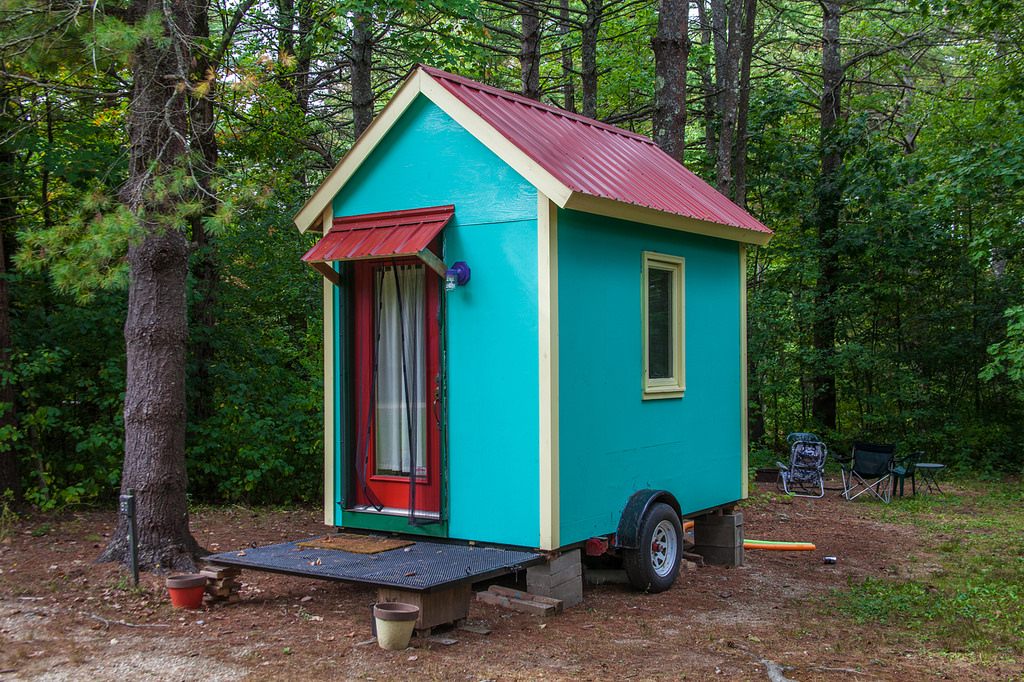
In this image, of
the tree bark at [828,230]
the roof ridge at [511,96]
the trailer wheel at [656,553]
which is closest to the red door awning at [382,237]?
the roof ridge at [511,96]

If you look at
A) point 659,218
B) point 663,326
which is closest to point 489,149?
point 659,218

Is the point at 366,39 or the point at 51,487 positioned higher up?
the point at 366,39

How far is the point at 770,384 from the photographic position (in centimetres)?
1773

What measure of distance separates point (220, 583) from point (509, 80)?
16.2 metres

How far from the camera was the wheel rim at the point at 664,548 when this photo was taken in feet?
24.6

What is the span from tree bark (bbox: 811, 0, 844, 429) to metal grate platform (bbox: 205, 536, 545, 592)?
40.5 ft

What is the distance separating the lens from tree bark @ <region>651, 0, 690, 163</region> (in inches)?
482

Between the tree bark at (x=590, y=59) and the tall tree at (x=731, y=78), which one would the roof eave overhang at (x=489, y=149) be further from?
the tree bark at (x=590, y=59)

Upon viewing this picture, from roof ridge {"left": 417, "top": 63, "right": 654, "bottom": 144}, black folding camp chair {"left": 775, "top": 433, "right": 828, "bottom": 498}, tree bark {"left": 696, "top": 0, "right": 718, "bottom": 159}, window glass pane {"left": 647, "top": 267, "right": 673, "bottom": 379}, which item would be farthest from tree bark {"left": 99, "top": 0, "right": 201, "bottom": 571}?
tree bark {"left": 696, "top": 0, "right": 718, "bottom": 159}

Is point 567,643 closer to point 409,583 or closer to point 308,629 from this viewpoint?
point 409,583

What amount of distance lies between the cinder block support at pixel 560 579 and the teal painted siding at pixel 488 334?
0.70 feet

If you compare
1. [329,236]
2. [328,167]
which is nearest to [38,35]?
[329,236]

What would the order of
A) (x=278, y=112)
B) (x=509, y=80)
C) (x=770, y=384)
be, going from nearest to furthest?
(x=278, y=112)
(x=770, y=384)
(x=509, y=80)

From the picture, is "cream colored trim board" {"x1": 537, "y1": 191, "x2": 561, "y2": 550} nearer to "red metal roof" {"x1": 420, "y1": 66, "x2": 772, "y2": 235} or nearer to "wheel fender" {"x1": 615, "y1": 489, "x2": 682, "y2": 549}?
"red metal roof" {"x1": 420, "y1": 66, "x2": 772, "y2": 235}
